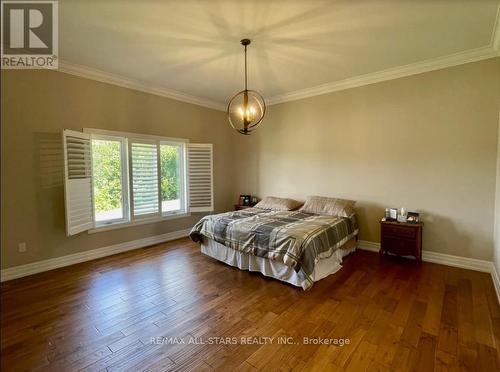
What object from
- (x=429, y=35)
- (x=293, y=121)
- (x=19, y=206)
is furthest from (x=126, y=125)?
(x=429, y=35)

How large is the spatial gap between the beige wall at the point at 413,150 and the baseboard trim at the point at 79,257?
2.82 m

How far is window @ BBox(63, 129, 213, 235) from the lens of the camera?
3.49 metres

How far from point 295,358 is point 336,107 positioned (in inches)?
158

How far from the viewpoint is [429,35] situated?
285 cm

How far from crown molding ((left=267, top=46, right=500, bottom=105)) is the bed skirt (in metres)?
2.71

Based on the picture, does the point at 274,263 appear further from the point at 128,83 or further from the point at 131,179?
the point at 128,83

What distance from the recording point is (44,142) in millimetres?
3369

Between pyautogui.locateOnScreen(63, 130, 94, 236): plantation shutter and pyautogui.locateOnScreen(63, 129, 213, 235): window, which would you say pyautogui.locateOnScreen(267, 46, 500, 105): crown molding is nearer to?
pyautogui.locateOnScreen(63, 129, 213, 235): window

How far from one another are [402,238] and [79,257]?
4.84m

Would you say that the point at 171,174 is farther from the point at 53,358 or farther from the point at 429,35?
the point at 429,35

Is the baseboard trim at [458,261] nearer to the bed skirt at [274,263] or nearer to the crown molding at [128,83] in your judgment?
the bed skirt at [274,263]

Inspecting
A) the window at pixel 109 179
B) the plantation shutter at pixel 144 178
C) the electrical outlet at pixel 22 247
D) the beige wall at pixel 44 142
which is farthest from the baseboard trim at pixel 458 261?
the electrical outlet at pixel 22 247

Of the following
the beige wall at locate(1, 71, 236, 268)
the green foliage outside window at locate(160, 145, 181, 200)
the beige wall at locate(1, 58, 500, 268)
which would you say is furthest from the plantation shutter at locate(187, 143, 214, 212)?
the beige wall at locate(1, 71, 236, 268)

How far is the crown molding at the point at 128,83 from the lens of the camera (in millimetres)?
3532
